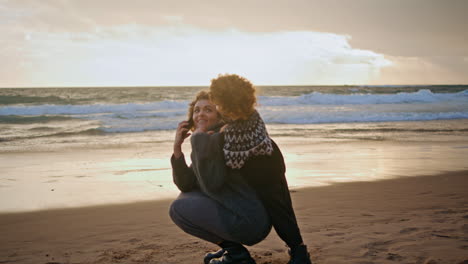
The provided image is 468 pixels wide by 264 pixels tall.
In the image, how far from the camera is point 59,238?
4.39 metres

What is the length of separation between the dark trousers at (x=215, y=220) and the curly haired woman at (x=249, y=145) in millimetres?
137

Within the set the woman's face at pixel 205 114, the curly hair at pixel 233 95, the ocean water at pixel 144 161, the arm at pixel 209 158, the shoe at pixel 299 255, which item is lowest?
the ocean water at pixel 144 161

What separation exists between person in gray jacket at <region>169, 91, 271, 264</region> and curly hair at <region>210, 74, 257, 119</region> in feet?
0.63

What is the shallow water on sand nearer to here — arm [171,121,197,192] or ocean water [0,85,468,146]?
ocean water [0,85,468,146]

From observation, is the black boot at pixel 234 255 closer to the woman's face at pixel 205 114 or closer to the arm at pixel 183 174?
the arm at pixel 183 174

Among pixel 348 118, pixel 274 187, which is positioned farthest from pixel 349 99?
pixel 274 187

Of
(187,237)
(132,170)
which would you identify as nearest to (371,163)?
(132,170)

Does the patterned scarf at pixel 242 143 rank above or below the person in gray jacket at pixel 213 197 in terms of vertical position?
above

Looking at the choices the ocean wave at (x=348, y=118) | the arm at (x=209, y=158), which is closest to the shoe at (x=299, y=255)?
the arm at (x=209, y=158)

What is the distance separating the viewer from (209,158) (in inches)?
111

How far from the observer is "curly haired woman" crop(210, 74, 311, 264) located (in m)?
2.82

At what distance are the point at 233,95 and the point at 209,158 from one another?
429mm

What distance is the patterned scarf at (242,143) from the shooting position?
2812mm

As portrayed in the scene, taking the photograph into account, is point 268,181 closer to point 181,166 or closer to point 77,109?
point 181,166
